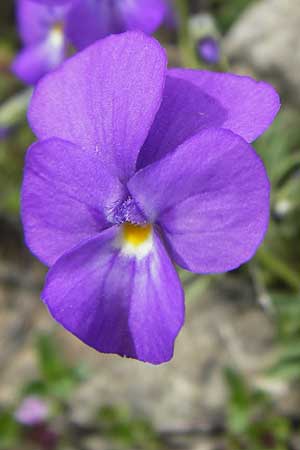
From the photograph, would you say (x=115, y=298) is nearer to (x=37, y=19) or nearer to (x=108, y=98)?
(x=108, y=98)

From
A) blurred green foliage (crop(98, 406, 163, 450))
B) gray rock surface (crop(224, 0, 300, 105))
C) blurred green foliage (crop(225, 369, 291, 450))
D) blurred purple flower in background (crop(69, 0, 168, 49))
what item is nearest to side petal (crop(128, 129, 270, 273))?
blurred purple flower in background (crop(69, 0, 168, 49))

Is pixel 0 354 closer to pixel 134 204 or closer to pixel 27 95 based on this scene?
pixel 27 95

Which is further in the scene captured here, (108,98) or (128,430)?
(128,430)

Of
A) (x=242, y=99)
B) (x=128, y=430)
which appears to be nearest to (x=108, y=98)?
(x=242, y=99)

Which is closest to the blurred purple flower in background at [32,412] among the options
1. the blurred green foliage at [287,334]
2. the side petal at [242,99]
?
the blurred green foliage at [287,334]

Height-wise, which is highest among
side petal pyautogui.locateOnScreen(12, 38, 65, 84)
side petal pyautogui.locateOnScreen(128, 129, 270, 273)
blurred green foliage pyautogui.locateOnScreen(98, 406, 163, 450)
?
side petal pyautogui.locateOnScreen(128, 129, 270, 273)

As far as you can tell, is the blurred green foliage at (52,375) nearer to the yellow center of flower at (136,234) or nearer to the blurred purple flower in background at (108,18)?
the blurred purple flower in background at (108,18)

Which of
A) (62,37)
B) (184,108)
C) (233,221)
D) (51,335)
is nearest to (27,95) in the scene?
(62,37)

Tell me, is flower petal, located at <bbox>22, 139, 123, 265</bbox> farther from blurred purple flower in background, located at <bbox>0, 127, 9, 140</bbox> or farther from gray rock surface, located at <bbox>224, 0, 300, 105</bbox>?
gray rock surface, located at <bbox>224, 0, 300, 105</bbox>
